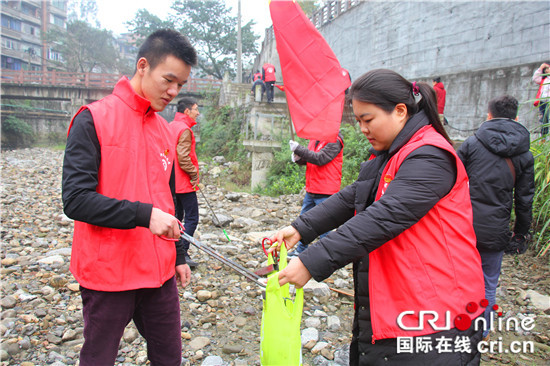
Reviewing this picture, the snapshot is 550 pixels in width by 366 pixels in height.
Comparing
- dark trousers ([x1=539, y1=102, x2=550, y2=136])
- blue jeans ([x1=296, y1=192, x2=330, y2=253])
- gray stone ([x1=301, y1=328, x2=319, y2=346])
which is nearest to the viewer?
A: gray stone ([x1=301, y1=328, x2=319, y2=346])

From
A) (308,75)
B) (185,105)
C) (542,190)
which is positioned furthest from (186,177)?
(542,190)

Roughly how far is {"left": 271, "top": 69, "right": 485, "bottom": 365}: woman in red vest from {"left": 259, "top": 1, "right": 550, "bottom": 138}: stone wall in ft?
21.9

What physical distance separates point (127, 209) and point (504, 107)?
280 centimetres

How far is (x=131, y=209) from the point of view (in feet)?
4.84

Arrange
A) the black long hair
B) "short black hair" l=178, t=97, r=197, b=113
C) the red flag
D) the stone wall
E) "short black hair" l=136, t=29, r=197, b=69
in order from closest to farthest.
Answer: the black long hair, "short black hair" l=136, t=29, r=197, b=69, the red flag, "short black hair" l=178, t=97, r=197, b=113, the stone wall

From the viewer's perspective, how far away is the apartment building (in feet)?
113

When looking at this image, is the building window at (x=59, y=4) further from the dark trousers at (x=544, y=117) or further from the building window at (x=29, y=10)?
the dark trousers at (x=544, y=117)

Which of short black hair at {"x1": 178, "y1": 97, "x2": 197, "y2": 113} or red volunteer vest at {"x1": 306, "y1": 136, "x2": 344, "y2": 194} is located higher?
short black hair at {"x1": 178, "y1": 97, "x2": 197, "y2": 113}

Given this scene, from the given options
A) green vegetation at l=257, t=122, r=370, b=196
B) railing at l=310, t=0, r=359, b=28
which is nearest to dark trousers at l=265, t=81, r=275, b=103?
green vegetation at l=257, t=122, r=370, b=196

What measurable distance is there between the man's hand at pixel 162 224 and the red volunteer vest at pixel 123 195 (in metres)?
0.17

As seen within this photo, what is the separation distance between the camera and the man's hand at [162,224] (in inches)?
58.9

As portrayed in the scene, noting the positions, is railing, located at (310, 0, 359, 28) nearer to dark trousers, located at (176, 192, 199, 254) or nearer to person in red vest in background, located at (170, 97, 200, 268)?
person in red vest in background, located at (170, 97, 200, 268)

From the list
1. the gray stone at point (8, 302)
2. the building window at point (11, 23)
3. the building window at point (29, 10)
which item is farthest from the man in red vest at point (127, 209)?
the building window at point (29, 10)

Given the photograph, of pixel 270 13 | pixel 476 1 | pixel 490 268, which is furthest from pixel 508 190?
pixel 476 1
